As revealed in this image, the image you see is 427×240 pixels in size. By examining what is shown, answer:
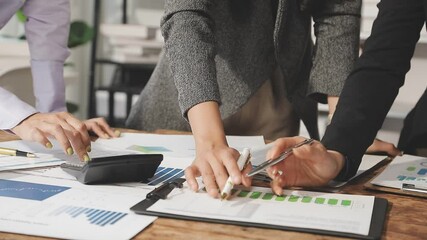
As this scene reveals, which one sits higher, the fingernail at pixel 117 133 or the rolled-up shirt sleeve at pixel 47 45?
the rolled-up shirt sleeve at pixel 47 45

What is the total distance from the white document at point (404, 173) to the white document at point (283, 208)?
11cm

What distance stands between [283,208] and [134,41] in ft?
7.66

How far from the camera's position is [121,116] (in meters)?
3.41

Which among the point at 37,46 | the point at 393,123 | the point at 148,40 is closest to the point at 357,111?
the point at 37,46

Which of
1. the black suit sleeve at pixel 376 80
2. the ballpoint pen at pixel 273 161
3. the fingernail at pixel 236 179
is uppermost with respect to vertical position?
the black suit sleeve at pixel 376 80

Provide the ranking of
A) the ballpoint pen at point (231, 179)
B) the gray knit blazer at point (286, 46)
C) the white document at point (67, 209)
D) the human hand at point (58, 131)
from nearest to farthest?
the white document at point (67, 209)
the ballpoint pen at point (231, 179)
the human hand at point (58, 131)
the gray knit blazer at point (286, 46)

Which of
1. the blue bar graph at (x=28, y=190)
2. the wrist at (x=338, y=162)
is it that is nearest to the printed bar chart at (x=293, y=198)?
the wrist at (x=338, y=162)

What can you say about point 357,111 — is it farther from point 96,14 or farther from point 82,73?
point 82,73

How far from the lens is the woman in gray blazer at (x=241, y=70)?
0.96m

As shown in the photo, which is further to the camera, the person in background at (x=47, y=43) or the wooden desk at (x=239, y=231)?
the person in background at (x=47, y=43)

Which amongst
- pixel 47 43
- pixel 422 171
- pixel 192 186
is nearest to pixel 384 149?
pixel 422 171

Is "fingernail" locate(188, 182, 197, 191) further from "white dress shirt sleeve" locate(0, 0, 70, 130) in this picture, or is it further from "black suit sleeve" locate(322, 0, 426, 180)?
"white dress shirt sleeve" locate(0, 0, 70, 130)

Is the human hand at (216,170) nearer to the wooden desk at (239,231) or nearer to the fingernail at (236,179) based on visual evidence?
the fingernail at (236,179)

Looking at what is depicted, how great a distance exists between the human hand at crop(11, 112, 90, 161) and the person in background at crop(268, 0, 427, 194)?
13.2 inches
